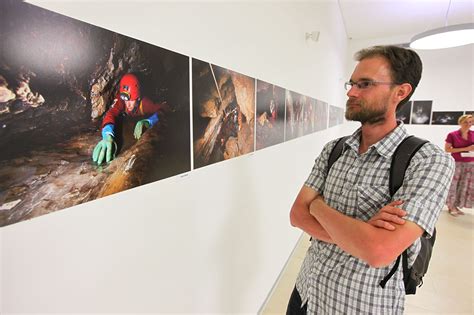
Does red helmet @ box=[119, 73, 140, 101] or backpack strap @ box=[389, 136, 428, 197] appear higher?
red helmet @ box=[119, 73, 140, 101]

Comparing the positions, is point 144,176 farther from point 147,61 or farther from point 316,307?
point 316,307

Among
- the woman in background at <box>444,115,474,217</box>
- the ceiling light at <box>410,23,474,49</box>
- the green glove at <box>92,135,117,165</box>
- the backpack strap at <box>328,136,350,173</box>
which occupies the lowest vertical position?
the woman in background at <box>444,115,474,217</box>

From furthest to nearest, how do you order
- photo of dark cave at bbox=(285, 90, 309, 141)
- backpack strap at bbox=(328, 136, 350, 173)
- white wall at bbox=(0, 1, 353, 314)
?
photo of dark cave at bbox=(285, 90, 309, 141), backpack strap at bbox=(328, 136, 350, 173), white wall at bbox=(0, 1, 353, 314)

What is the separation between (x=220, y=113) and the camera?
1.28 m

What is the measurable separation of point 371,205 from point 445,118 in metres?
7.61

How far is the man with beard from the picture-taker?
36.6 inches

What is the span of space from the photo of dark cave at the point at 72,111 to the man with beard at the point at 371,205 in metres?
0.85

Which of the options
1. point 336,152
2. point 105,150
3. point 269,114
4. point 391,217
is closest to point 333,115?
point 269,114

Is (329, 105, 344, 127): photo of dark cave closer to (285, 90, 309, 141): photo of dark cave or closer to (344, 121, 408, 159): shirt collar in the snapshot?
(285, 90, 309, 141): photo of dark cave

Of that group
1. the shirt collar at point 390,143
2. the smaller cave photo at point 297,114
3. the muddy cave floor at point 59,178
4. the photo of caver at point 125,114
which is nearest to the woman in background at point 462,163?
the smaller cave photo at point 297,114

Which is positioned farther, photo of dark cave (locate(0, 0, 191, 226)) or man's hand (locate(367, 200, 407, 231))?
man's hand (locate(367, 200, 407, 231))

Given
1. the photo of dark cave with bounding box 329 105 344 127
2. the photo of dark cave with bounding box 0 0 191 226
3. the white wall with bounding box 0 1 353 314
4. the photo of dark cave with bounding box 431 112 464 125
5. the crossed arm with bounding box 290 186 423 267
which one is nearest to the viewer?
the photo of dark cave with bounding box 0 0 191 226

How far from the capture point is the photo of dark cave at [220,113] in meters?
1.10

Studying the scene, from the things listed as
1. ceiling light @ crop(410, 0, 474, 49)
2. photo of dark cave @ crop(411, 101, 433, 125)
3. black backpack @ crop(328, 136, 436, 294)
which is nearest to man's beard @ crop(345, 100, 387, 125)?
black backpack @ crop(328, 136, 436, 294)
